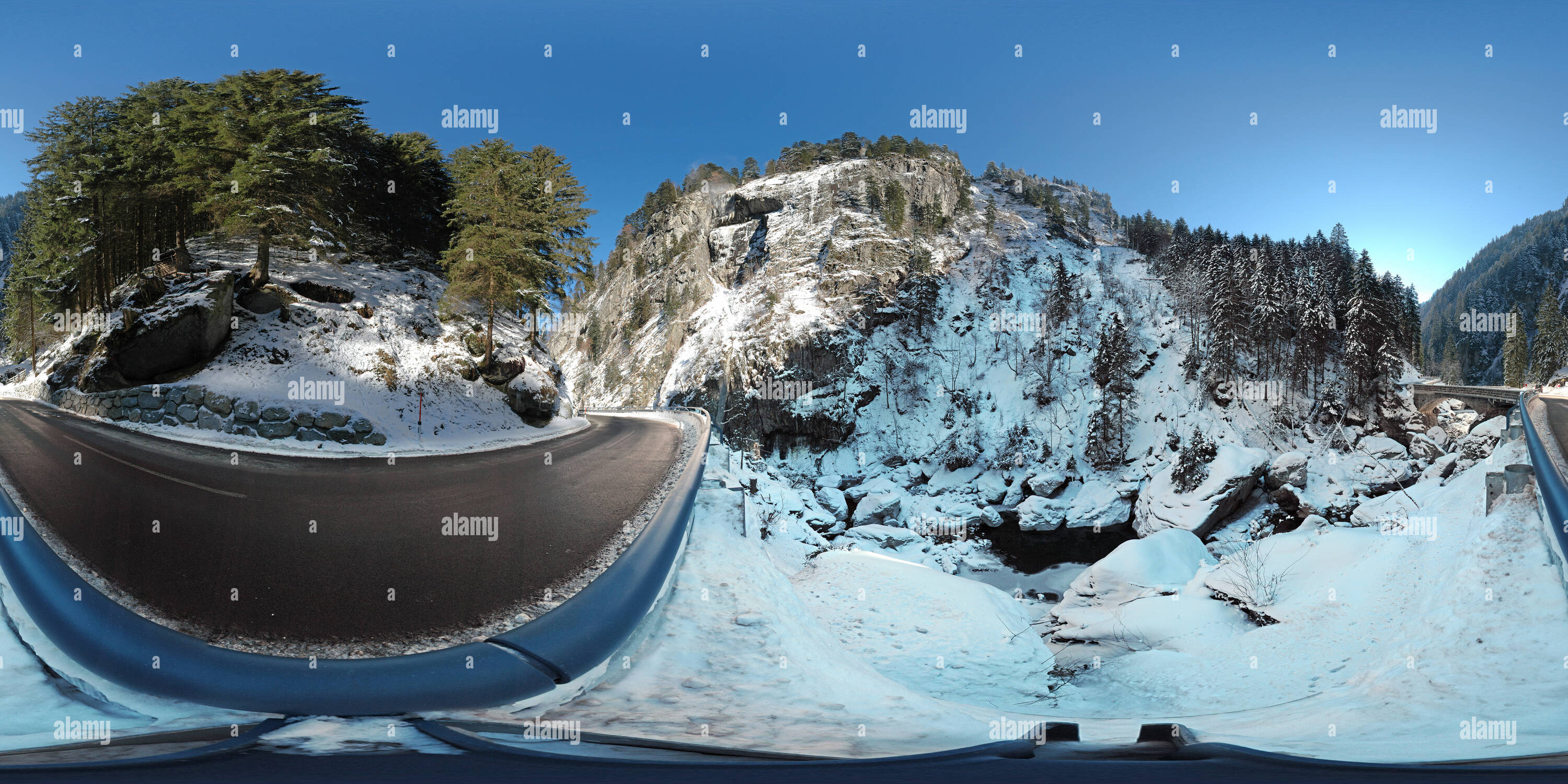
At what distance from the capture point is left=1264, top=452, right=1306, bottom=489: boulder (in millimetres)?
30062

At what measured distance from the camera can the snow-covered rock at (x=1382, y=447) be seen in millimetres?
35500

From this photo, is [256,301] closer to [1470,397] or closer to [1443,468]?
[1443,468]

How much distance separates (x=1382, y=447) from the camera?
122ft

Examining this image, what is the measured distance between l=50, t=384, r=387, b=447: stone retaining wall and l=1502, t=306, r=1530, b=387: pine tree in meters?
73.8

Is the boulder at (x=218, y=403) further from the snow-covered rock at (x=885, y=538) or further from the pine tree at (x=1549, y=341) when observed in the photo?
the pine tree at (x=1549, y=341)

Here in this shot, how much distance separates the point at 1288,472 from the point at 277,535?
3858 cm

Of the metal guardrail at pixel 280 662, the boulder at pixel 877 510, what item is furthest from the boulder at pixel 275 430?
the boulder at pixel 877 510

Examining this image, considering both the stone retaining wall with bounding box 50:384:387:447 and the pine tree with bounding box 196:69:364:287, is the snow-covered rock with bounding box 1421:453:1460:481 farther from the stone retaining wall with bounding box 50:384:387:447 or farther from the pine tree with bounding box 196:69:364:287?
the pine tree with bounding box 196:69:364:287

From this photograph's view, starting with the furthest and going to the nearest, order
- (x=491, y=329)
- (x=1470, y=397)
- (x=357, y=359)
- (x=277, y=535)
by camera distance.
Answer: (x=1470, y=397), (x=491, y=329), (x=357, y=359), (x=277, y=535)

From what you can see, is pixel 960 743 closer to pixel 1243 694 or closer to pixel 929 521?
pixel 1243 694

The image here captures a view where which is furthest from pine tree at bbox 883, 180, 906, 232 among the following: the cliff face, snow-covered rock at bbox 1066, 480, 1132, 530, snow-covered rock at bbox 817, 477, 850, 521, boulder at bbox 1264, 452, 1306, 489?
boulder at bbox 1264, 452, 1306, 489

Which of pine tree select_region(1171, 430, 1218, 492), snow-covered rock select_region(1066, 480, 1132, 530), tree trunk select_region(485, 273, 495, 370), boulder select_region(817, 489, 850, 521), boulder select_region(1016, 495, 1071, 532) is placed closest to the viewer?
tree trunk select_region(485, 273, 495, 370)

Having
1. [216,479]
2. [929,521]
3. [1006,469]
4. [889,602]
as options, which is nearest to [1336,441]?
[1006,469]

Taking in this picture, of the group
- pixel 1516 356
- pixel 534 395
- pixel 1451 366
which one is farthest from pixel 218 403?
pixel 1451 366
